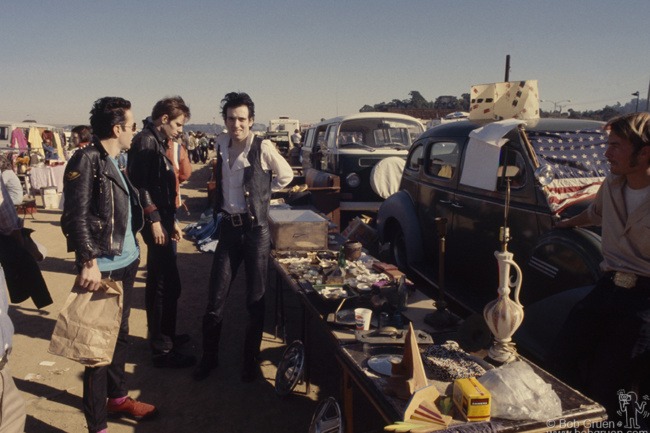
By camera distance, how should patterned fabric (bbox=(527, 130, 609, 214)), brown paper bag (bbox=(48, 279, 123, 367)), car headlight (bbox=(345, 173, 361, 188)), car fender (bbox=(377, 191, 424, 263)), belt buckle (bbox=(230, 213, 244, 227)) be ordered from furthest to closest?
car headlight (bbox=(345, 173, 361, 188)) → car fender (bbox=(377, 191, 424, 263)) → belt buckle (bbox=(230, 213, 244, 227)) → patterned fabric (bbox=(527, 130, 609, 214)) → brown paper bag (bbox=(48, 279, 123, 367))

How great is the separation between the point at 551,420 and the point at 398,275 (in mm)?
1927

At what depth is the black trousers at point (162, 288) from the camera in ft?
13.4

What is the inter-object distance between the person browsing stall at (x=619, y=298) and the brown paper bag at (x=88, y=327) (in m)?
2.67

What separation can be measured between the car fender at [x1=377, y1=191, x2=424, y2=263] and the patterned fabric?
1.97 metres

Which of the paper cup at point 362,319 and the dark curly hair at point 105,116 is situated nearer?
the paper cup at point 362,319

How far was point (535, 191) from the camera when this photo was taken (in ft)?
12.0

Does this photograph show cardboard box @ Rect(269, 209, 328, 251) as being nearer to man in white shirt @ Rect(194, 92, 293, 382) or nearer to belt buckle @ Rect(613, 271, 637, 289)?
man in white shirt @ Rect(194, 92, 293, 382)

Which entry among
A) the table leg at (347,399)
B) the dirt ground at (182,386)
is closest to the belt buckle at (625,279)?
the table leg at (347,399)

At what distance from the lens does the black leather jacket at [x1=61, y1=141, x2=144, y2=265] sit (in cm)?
283

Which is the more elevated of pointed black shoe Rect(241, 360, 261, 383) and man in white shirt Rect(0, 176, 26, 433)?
man in white shirt Rect(0, 176, 26, 433)

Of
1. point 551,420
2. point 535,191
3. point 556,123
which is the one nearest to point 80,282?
point 551,420

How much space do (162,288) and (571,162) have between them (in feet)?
12.1

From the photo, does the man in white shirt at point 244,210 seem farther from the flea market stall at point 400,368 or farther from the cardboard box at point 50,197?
the cardboard box at point 50,197

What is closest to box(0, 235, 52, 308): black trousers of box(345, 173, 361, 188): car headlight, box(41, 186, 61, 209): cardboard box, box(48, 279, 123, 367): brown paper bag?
box(48, 279, 123, 367): brown paper bag
